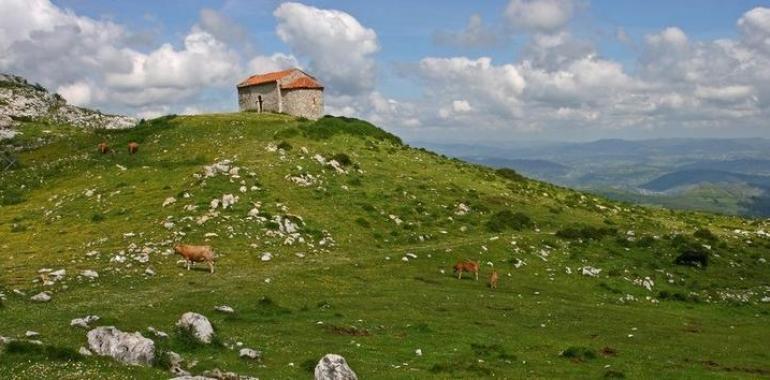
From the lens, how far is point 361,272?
37.3 m

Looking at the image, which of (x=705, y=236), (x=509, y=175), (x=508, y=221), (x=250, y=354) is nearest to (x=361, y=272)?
(x=250, y=354)

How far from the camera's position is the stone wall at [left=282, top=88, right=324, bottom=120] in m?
86.4

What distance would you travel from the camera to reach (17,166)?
6500cm

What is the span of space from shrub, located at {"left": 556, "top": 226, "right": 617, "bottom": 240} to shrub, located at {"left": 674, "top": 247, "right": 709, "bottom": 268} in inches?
255

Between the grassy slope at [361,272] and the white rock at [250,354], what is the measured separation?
0.40 meters

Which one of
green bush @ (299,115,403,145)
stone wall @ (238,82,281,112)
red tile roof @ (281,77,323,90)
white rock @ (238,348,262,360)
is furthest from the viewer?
stone wall @ (238,82,281,112)

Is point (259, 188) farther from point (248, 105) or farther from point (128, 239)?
point (248, 105)

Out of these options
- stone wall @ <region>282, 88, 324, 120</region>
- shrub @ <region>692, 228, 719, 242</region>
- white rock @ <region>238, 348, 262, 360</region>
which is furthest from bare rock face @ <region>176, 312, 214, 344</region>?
stone wall @ <region>282, 88, 324, 120</region>

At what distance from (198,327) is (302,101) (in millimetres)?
67910

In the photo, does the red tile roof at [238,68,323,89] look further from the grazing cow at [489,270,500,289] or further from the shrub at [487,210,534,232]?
the grazing cow at [489,270,500,289]

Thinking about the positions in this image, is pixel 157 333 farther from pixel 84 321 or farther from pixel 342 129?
pixel 342 129

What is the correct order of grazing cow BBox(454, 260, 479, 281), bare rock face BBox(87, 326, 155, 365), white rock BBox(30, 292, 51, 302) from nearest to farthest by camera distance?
bare rock face BBox(87, 326, 155, 365), white rock BBox(30, 292, 51, 302), grazing cow BBox(454, 260, 479, 281)

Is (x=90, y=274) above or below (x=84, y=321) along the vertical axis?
above

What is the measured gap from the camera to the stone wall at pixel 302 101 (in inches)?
3403
